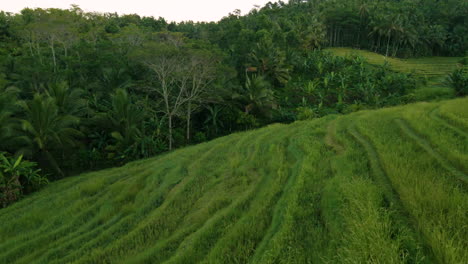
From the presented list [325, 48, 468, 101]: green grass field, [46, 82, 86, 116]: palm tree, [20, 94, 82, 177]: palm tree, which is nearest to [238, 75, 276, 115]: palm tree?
[46, 82, 86, 116]: palm tree

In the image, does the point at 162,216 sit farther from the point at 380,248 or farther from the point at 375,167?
the point at 375,167

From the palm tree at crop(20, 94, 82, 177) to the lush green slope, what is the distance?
4.87m

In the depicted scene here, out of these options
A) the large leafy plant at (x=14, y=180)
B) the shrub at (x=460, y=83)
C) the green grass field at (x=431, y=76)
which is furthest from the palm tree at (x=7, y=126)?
the shrub at (x=460, y=83)

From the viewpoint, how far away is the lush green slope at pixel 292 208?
2609 mm

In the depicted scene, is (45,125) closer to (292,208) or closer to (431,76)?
(292,208)

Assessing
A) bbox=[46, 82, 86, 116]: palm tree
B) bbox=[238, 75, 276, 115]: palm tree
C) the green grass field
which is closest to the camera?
bbox=[46, 82, 86, 116]: palm tree

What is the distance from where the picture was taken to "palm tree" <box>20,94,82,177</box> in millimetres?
10516

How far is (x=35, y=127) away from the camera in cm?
1080

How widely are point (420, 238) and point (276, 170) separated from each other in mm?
3019

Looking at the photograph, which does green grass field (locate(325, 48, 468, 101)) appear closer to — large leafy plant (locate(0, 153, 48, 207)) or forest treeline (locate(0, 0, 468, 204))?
forest treeline (locate(0, 0, 468, 204))

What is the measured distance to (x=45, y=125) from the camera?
10.9m

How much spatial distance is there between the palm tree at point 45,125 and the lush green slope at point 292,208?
16.0 ft

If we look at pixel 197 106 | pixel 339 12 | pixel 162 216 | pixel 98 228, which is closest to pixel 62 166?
pixel 197 106

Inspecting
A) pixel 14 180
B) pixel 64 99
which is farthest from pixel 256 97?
pixel 14 180
